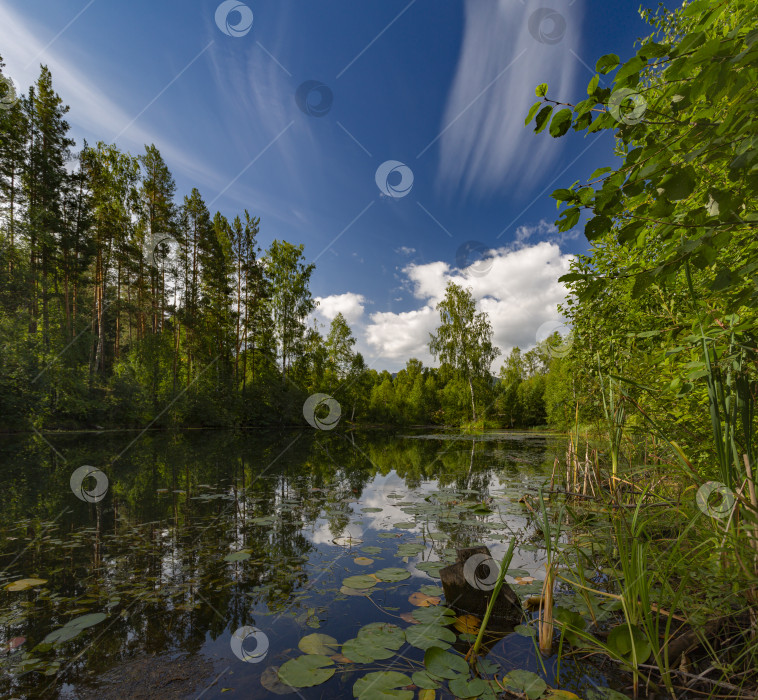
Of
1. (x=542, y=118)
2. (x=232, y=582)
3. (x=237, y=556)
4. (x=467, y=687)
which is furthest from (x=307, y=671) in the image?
(x=542, y=118)

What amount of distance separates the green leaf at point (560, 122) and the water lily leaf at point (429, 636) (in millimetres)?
3005

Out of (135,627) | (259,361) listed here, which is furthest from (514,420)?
(135,627)

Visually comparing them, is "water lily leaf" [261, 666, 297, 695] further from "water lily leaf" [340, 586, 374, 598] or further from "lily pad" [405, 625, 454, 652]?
"water lily leaf" [340, 586, 374, 598]

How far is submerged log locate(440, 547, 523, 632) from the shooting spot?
8.68ft

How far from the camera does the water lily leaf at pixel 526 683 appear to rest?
1.83 m

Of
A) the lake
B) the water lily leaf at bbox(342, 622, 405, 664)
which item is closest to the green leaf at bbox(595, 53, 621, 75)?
the lake

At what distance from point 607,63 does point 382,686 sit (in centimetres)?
322

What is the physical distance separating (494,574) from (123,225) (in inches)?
1005

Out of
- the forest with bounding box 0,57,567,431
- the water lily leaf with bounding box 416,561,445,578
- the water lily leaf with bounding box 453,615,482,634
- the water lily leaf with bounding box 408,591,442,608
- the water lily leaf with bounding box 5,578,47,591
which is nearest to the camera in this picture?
the water lily leaf with bounding box 453,615,482,634

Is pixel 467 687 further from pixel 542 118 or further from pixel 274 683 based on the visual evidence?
pixel 542 118

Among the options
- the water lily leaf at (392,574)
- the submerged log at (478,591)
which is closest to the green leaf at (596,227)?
the submerged log at (478,591)

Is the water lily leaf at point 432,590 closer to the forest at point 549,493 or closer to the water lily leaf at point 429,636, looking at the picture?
the forest at point 549,493

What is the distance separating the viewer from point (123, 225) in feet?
67.3

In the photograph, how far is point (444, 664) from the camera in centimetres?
204
